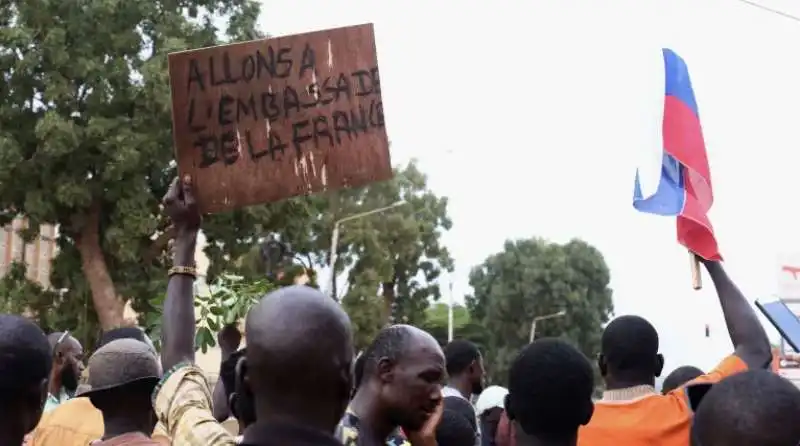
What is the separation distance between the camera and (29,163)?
18.5m

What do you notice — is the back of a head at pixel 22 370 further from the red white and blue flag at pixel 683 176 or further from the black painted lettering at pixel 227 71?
the red white and blue flag at pixel 683 176

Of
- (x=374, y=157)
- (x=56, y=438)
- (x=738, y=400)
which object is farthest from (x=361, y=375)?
(x=56, y=438)

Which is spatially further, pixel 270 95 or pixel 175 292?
pixel 270 95

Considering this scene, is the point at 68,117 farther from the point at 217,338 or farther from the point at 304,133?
the point at 304,133

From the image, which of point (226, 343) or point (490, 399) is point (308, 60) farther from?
point (490, 399)

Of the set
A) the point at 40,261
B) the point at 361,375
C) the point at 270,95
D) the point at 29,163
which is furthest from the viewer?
the point at 40,261

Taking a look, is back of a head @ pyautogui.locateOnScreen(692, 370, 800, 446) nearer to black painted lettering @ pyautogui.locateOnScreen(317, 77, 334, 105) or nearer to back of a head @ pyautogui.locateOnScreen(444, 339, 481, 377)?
black painted lettering @ pyautogui.locateOnScreen(317, 77, 334, 105)

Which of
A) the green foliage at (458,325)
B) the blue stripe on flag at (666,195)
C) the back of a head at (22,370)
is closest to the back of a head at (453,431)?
the blue stripe on flag at (666,195)

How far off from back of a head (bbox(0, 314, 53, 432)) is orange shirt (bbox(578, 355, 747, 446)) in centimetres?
180

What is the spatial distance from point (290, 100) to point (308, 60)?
0.15 m

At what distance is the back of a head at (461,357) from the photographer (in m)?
6.23

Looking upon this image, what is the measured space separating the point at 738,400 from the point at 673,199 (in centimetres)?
197

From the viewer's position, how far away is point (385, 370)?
3.16 meters

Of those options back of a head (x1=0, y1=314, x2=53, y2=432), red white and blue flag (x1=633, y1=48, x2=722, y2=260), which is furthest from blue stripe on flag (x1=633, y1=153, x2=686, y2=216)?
back of a head (x1=0, y1=314, x2=53, y2=432)
